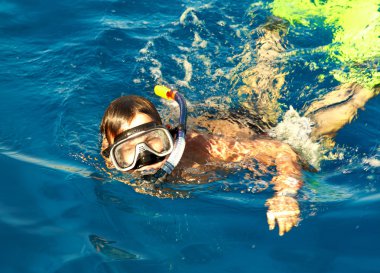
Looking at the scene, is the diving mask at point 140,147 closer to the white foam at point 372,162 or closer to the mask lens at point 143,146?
the mask lens at point 143,146

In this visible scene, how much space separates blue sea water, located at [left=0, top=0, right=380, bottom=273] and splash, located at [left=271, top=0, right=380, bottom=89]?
265 mm

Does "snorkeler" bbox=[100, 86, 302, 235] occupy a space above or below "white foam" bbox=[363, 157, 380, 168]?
above

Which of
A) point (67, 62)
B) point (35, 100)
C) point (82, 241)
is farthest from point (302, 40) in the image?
point (82, 241)

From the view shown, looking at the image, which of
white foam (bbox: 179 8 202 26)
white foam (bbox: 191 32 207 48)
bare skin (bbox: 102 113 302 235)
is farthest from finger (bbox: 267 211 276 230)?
Answer: white foam (bbox: 179 8 202 26)

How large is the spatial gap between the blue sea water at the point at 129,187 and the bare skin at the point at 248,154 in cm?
10

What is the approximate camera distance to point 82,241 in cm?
282

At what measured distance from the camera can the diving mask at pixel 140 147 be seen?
Result: 3305 mm

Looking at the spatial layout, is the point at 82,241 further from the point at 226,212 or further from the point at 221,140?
the point at 221,140

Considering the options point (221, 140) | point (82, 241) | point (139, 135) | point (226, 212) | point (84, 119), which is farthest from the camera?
point (84, 119)

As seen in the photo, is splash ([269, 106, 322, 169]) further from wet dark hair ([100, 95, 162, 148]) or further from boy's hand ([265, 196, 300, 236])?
wet dark hair ([100, 95, 162, 148])

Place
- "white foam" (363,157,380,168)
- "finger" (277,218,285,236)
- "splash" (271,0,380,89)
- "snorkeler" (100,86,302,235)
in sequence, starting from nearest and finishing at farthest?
"finger" (277,218,285,236) → "snorkeler" (100,86,302,235) → "white foam" (363,157,380,168) → "splash" (271,0,380,89)

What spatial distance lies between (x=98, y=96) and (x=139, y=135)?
1.72m

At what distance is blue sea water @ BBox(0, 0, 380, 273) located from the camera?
271 centimetres

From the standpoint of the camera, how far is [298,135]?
14.3 ft
